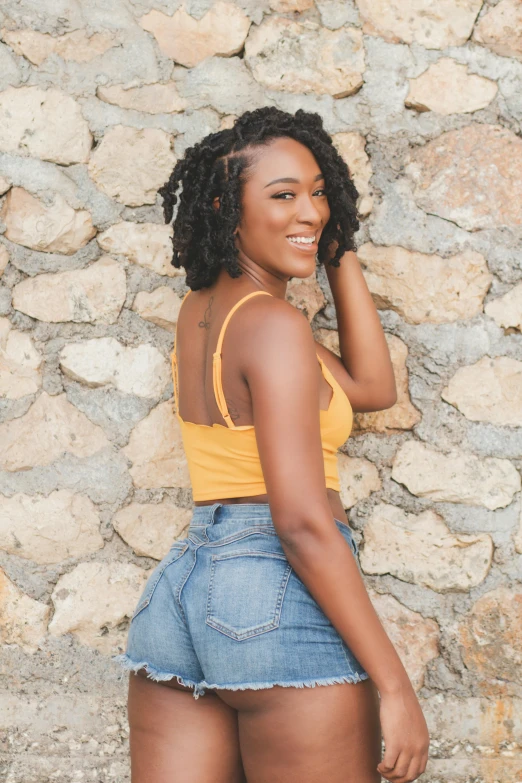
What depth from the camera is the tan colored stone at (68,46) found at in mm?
2484

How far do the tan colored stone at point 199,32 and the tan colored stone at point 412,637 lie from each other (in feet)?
5.86

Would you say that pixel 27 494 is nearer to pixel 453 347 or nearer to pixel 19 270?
pixel 19 270

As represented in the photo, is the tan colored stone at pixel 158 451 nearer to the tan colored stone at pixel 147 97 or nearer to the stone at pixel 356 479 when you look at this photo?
the stone at pixel 356 479

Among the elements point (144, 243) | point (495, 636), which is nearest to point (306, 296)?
point (144, 243)

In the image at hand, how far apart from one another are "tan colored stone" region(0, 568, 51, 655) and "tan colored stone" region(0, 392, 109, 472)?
394 millimetres

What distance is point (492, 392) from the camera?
8.01 ft

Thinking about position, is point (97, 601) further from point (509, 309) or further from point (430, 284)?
point (509, 309)

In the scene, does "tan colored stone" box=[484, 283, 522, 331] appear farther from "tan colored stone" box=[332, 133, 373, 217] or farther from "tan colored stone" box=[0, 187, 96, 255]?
"tan colored stone" box=[0, 187, 96, 255]

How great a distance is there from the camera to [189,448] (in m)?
1.94

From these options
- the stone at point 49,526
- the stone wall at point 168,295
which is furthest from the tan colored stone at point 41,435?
the stone at point 49,526

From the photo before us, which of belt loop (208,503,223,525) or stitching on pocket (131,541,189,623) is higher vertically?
belt loop (208,503,223,525)

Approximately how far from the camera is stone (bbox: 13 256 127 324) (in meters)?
2.50

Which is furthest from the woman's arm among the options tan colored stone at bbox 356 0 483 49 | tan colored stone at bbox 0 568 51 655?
tan colored stone at bbox 0 568 51 655

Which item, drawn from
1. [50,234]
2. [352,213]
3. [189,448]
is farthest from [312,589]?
[50,234]
